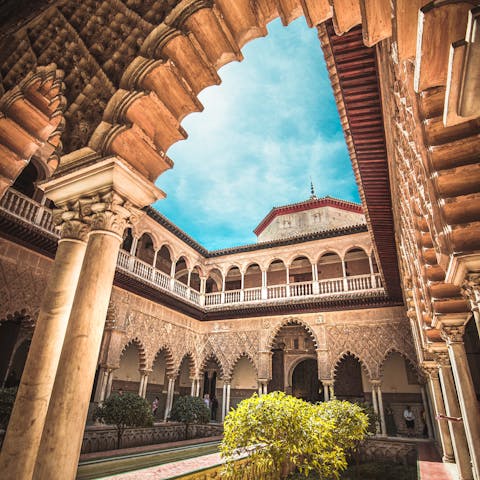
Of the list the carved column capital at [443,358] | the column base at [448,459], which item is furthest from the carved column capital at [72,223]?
the column base at [448,459]

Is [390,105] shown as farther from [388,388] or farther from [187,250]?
[388,388]

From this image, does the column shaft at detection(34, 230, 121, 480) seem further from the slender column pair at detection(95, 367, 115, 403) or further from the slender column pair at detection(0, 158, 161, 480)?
the slender column pair at detection(95, 367, 115, 403)

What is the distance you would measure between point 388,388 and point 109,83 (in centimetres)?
1516

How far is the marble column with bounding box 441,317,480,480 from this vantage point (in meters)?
4.02

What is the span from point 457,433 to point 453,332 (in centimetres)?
205

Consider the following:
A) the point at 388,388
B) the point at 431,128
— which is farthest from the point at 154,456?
the point at 388,388

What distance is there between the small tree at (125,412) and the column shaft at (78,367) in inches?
241

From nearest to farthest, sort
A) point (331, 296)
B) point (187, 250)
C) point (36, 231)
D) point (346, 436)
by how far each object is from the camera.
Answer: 1. point (346, 436)
2. point (36, 231)
3. point (331, 296)
4. point (187, 250)

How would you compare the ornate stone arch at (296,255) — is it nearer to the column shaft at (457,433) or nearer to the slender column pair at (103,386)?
the slender column pair at (103,386)

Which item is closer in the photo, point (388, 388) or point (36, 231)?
point (36, 231)

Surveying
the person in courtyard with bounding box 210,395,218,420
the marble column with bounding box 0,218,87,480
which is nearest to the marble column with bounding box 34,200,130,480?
the marble column with bounding box 0,218,87,480

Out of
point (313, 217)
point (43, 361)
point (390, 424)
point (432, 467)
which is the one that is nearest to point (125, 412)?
point (43, 361)

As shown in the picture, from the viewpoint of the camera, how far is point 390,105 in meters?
3.89

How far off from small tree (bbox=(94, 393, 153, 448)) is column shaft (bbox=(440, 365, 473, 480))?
6303 mm
